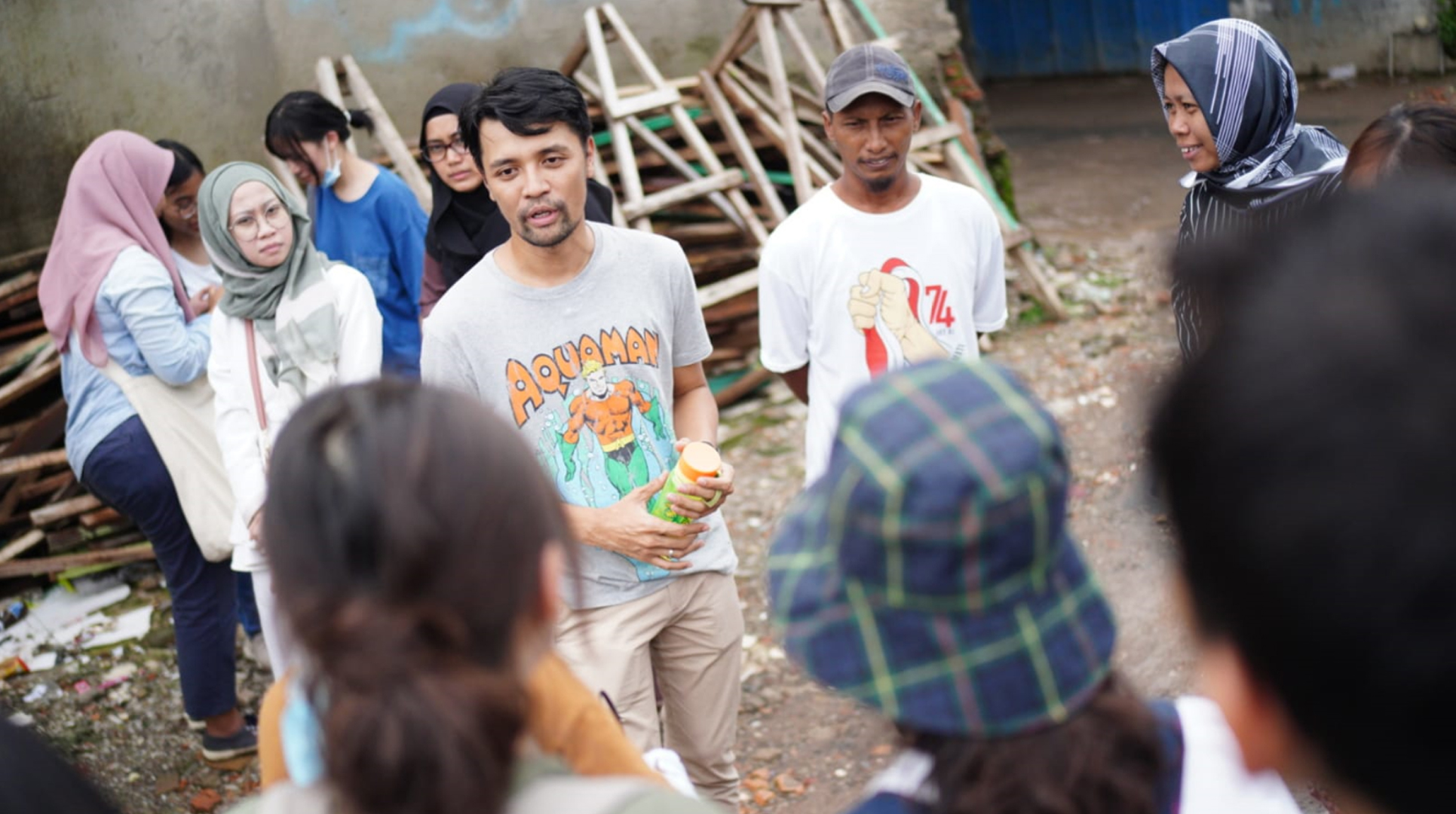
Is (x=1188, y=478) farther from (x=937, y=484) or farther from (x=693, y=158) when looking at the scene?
(x=693, y=158)

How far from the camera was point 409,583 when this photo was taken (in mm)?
1163

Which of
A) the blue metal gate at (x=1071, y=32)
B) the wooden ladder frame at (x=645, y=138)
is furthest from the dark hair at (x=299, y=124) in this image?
the blue metal gate at (x=1071, y=32)

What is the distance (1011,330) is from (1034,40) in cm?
906

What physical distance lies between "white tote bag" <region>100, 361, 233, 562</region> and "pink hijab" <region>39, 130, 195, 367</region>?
185 mm

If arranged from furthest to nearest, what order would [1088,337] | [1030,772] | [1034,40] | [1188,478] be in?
[1034,40] < [1088,337] < [1030,772] < [1188,478]

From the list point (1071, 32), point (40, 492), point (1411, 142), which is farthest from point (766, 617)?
point (1071, 32)

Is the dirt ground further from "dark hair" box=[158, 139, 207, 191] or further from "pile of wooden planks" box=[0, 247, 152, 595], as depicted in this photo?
"dark hair" box=[158, 139, 207, 191]

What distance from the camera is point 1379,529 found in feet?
2.75

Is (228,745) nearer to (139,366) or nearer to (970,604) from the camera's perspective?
(139,366)

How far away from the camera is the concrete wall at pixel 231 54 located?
6355mm

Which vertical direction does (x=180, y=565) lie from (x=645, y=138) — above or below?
below

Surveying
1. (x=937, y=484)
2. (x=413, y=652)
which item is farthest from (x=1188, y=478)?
(x=413, y=652)

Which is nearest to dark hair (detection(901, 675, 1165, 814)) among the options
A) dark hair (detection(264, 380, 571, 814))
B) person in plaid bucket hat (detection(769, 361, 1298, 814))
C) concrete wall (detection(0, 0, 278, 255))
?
person in plaid bucket hat (detection(769, 361, 1298, 814))

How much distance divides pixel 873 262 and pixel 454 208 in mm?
1647
